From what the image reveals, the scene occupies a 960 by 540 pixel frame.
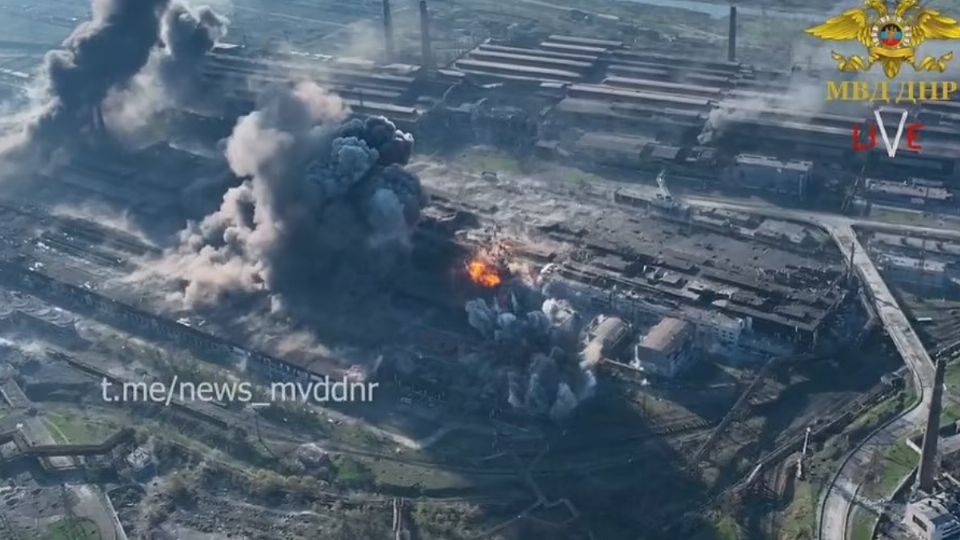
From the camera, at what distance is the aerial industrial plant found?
3708 inches

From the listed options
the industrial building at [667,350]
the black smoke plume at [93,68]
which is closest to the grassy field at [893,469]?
the industrial building at [667,350]

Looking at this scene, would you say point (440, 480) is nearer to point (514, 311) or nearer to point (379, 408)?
point (379, 408)

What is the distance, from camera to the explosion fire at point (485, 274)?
117m

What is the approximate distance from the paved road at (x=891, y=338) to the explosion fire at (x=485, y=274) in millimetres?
37562

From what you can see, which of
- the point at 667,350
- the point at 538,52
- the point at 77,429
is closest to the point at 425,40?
the point at 538,52

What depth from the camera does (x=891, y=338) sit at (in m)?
110

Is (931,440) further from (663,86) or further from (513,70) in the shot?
(513,70)

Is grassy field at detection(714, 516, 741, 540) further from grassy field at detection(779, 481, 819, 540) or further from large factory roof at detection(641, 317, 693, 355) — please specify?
large factory roof at detection(641, 317, 693, 355)

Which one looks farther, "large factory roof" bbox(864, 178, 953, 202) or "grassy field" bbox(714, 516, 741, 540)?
"large factory roof" bbox(864, 178, 953, 202)

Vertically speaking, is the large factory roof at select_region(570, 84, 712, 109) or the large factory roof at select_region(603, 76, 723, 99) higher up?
the large factory roof at select_region(603, 76, 723, 99)

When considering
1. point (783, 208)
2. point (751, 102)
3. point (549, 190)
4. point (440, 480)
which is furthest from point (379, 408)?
point (751, 102)

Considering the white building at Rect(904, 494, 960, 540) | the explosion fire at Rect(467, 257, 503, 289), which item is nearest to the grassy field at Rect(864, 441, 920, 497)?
the white building at Rect(904, 494, 960, 540)

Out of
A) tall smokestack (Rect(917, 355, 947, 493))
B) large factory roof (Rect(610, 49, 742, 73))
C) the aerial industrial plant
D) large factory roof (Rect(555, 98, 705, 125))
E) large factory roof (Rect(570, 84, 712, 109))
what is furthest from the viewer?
large factory roof (Rect(610, 49, 742, 73))

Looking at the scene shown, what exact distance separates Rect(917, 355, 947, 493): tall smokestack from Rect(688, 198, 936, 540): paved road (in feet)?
17.9
